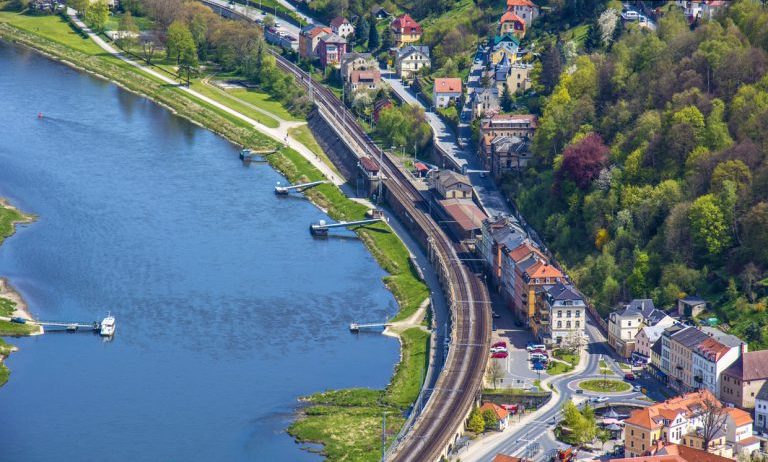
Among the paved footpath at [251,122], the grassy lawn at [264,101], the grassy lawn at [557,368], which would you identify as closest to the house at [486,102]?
the paved footpath at [251,122]

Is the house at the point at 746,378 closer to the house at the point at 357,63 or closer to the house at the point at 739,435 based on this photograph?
the house at the point at 739,435

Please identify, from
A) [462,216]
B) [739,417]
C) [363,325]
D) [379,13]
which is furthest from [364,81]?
[739,417]

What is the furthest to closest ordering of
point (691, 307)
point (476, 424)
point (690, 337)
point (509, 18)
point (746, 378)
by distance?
point (509, 18)
point (691, 307)
point (690, 337)
point (746, 378)
point (476, 424)

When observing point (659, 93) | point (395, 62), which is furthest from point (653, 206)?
point (395, 62)

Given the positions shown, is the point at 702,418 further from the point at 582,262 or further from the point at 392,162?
the point at 392,162

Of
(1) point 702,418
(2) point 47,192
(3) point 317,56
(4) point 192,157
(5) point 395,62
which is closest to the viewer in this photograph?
(1) point 702,418

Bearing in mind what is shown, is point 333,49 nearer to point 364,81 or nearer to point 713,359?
point 364,81
